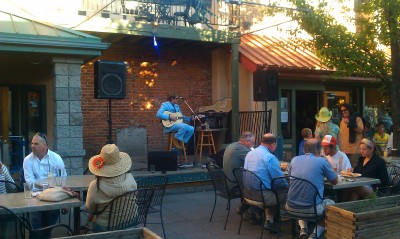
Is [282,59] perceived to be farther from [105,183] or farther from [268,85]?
[105,183]

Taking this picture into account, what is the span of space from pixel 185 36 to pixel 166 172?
332cm

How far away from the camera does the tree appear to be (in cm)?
908

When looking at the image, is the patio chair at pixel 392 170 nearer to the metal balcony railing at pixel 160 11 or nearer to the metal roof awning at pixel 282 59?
the metal roof awning at pixel 282 59

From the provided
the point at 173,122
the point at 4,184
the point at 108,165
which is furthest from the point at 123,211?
the point at 173,122

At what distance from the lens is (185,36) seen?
1055 centimetres

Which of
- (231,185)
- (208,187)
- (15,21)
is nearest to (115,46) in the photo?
(15,21)

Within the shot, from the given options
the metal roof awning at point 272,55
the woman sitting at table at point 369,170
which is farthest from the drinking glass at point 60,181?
the metal roof awning at point 272,55

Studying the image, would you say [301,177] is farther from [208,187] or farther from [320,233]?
[208,187]

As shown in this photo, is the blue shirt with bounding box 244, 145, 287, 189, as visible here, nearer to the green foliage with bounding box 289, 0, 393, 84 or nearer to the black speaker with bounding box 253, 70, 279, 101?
the green foliage with bounding box 289, 0, 393, 84

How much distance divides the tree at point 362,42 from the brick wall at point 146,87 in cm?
376

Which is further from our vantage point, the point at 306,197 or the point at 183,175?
the point at 183,175

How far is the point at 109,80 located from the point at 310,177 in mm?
4617

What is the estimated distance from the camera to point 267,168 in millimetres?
5898

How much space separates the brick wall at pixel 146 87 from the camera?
11.3 meters
